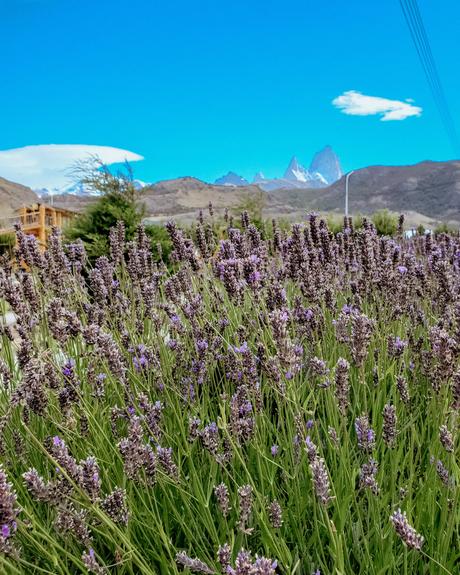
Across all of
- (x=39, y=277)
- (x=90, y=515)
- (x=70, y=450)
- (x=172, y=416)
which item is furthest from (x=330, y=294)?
(x=39, y=277)

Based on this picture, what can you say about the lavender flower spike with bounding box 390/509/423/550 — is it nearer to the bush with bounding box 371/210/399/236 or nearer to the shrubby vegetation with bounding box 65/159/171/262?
the shrubby vegetation with bounding box 65/159/171/262

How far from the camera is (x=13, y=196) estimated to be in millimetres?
140375

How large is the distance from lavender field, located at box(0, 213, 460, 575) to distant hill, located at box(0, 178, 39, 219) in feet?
417

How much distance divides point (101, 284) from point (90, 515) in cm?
164

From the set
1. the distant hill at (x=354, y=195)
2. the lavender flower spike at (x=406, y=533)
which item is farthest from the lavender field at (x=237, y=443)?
the distant hill at (x=354, y=195)

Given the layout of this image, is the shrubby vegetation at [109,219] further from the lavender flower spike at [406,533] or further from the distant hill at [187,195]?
the distant hill at [187,195]

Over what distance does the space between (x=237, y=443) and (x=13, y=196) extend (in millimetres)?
151962

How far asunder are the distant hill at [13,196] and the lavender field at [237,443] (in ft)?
417

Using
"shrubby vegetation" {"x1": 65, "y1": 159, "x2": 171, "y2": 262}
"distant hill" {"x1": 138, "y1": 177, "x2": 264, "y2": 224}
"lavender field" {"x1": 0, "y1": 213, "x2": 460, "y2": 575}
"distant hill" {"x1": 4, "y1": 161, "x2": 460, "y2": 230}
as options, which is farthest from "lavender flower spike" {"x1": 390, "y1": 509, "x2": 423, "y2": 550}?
"distant hill" {"x1": 138, "y1": 177, "x2": 264, "y2": 224}

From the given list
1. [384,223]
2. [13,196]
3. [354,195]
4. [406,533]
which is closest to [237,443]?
[406,533]

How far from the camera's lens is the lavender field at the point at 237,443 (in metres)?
1.52

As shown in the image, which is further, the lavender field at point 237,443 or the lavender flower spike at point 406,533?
the lavender field at point 237,443

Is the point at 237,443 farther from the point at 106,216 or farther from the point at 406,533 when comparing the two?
the point at 106,216

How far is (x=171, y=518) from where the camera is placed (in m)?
2.11
